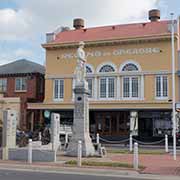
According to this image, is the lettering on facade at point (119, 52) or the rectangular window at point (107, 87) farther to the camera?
the rectangular window at point (107, 87)

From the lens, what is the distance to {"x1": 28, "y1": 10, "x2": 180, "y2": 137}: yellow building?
105ft

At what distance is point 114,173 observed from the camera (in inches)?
545

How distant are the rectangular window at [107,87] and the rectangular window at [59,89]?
3.96 metres

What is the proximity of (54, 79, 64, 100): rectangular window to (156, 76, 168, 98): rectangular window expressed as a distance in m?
9.19

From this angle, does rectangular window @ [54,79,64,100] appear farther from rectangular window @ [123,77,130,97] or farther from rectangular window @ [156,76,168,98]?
rectangular window @ [156,76,168,98]

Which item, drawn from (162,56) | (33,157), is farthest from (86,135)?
(162,56)

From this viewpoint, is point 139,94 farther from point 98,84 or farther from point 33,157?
point 33,157

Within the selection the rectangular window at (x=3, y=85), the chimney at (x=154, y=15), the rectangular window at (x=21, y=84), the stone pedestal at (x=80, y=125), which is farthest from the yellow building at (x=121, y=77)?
the stone pedestal at (x=80, y=125)

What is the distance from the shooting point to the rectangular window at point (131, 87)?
33.0 m

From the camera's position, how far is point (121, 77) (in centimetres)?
3350

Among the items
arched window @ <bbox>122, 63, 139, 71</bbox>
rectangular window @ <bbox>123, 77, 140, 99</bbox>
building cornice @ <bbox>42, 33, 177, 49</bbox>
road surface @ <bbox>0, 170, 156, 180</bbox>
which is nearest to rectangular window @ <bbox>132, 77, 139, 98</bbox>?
rectangular window @ <bbox>123, 77, 140, 99</bbox>

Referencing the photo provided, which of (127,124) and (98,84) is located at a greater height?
(98,84)

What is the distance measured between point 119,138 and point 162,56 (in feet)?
27.0

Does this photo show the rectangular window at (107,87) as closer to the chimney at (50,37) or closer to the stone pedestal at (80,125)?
the chimney at (50,37)
